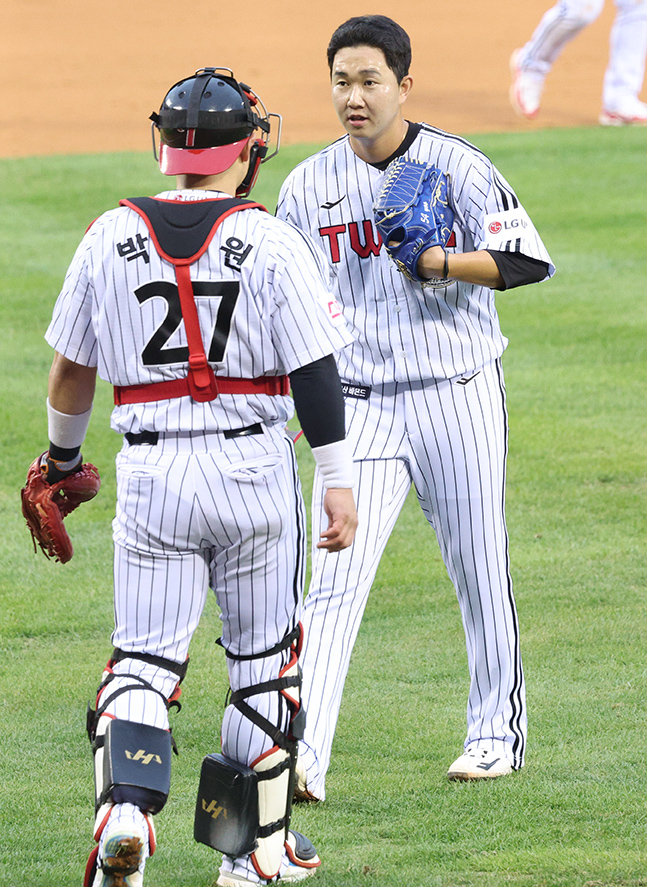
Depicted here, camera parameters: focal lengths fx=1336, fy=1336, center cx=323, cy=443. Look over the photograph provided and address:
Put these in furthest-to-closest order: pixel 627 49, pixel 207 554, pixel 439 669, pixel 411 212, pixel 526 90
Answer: pixel 526 90 < pixel 627 49 < pixel 439 669 < pixel 411 212 < pixel 207 554

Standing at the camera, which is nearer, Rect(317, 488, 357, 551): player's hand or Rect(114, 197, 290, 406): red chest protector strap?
Rect(114, 197, 290, 406): red chest protector strap

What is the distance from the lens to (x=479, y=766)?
396 cm

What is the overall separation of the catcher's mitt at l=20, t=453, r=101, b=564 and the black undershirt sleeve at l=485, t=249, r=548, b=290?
1274 mm

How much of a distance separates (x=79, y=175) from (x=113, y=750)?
42.1 feet

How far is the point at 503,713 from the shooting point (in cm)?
405

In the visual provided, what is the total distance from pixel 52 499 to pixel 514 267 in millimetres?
1446

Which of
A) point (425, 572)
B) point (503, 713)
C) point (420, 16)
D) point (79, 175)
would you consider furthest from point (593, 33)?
point (503, 713)

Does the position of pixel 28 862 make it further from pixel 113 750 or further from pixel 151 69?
pixel 151 69

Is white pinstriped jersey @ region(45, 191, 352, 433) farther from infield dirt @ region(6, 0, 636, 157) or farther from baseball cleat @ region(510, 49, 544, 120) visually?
baseball cleat @ region(510, 49, 544, 120)

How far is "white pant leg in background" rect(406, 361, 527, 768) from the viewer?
3.95 metres

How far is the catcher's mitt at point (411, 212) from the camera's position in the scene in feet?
12.1

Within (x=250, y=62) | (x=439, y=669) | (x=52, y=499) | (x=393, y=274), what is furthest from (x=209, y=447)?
(x=250, y=62)

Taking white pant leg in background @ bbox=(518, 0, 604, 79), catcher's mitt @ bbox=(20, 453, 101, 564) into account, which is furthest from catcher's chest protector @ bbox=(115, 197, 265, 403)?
white pant leg in background @ bbox=(518, 0, 604, 79)

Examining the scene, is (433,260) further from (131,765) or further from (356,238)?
(131,765)
